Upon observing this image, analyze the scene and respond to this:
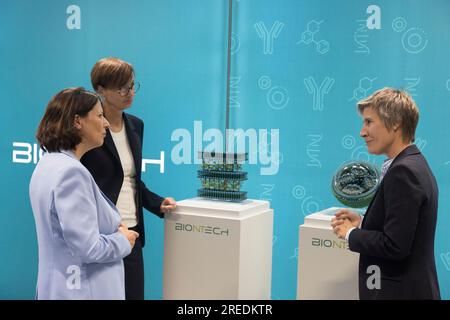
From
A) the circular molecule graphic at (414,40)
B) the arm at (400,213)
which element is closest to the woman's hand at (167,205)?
the arm at (400,213)

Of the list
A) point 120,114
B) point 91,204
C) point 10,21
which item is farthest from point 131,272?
point 10,21

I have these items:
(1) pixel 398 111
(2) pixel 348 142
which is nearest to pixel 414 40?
(2) pixel 348 142

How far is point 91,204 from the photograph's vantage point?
1875 millimetres

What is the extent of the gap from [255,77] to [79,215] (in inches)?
94.8

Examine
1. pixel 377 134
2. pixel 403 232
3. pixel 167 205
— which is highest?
pixel 377 134

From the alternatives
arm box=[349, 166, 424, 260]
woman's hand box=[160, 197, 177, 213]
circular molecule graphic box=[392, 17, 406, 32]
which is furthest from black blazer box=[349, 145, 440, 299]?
circular molecule graphic box=[392, 17, 406, 32]

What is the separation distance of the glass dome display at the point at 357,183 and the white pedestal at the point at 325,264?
15 cm

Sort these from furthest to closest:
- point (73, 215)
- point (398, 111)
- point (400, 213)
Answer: point (398, 111) < point (400, 213) < point (73, 215)

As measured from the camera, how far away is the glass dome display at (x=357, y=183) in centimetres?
261

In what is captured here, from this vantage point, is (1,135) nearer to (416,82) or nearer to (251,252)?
(251,252)

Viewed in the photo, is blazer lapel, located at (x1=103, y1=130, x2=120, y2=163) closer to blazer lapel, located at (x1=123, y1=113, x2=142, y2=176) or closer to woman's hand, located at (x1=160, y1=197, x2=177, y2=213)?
blazer lapel, located at (x1=123, y1=113, x2=142, y2=176)

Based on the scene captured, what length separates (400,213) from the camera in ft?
6.40

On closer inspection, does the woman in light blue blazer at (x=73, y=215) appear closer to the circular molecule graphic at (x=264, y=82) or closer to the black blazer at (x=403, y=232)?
the black blazer at (x=403, y=232)

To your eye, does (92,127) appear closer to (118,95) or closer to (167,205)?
(118,95)
